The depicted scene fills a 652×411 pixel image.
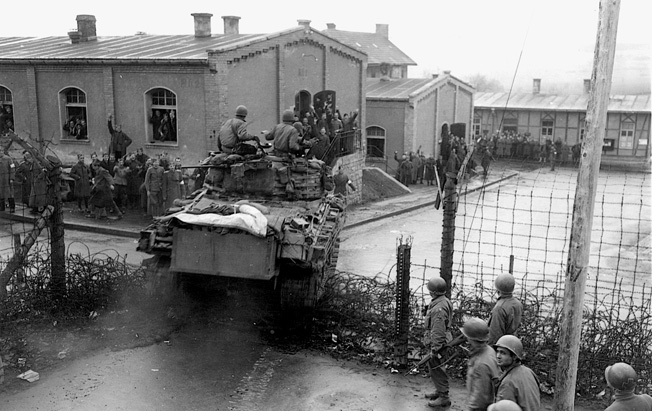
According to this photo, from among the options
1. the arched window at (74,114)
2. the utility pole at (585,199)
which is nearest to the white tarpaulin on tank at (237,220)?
the utility pole at (585,199)

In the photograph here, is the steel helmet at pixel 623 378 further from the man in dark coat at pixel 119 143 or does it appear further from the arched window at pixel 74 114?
the arched window at pixel 74 114

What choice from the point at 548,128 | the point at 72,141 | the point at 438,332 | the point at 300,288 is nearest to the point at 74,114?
the point at 72,141

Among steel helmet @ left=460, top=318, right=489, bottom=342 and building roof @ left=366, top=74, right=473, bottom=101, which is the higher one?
building roof @ left=366, top=74, right=473, bottom=101

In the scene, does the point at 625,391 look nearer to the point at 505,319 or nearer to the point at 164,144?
the point at 505,319

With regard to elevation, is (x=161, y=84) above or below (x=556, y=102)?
above

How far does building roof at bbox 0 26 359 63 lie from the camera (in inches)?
907

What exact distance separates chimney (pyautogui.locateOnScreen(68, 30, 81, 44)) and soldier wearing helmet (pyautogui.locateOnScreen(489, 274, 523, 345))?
24251 mm

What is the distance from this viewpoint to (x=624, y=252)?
19312mm

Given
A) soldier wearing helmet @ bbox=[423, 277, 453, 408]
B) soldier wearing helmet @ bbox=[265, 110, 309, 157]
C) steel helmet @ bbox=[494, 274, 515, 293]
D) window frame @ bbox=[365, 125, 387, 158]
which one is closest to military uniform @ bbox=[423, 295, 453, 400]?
soldier wearing helmet @ bbox=[423, 277, 453, 408]

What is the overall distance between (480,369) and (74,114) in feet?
71.0

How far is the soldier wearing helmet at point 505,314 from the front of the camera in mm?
8367

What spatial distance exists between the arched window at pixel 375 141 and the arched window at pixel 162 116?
14.1 meters

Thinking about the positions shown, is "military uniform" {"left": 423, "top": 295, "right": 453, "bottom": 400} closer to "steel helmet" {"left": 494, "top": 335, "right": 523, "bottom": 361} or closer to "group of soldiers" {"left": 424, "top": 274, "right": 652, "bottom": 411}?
"group of soldiers" {"left": 424, "top": 274, "right": 652, "bottom": 411}

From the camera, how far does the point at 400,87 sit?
37.2m
